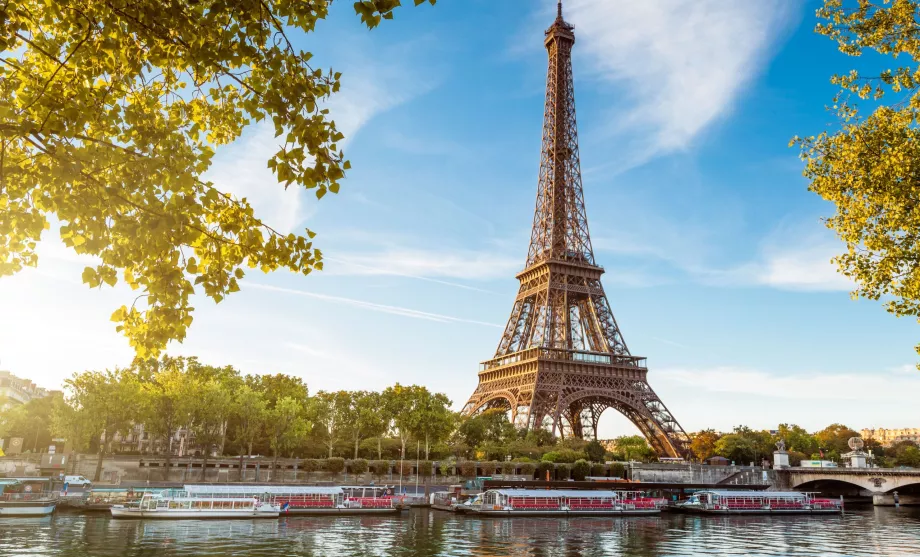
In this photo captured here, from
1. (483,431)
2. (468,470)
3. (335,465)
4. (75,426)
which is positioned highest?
(483,431)

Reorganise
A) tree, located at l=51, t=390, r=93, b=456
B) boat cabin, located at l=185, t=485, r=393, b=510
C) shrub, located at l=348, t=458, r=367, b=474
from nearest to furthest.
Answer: boat cabin, located at l=185, t=485, r=393, b=510 → tree, located at l=51, t=390, r=93, b=456 → shrub, located at l=348, t=458, r=367, b=474

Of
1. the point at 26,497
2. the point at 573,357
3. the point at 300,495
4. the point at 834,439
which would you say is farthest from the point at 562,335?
the point at 834,439

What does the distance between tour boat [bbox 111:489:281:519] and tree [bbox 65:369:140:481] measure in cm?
1340

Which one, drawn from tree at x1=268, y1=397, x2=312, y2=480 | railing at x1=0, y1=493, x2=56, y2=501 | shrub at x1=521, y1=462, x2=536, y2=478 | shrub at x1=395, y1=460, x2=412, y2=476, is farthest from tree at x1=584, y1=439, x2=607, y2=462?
railing at x1=0, y1=493, x2=56, y2=501

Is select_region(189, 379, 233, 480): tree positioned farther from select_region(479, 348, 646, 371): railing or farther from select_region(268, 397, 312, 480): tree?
select_region(479, 348, 646, 371): railing

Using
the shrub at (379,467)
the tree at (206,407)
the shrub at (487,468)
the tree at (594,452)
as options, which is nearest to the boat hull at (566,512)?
the shrub at (379,467)

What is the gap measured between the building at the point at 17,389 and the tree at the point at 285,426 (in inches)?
1860

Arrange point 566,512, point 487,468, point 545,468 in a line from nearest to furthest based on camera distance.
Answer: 1. point 566,512
2. point 545,468
3. point 487,468

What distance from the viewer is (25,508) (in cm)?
4312

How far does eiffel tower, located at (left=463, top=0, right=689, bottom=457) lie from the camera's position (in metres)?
84.9

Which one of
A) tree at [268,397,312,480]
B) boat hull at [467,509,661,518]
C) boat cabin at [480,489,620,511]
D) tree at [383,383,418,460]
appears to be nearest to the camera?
boat hull at [467,509,661,518]

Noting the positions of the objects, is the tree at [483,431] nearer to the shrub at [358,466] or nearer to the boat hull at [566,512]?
the shrub at [358,466]

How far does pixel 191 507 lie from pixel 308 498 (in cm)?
990

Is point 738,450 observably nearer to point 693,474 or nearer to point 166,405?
point 693,474
